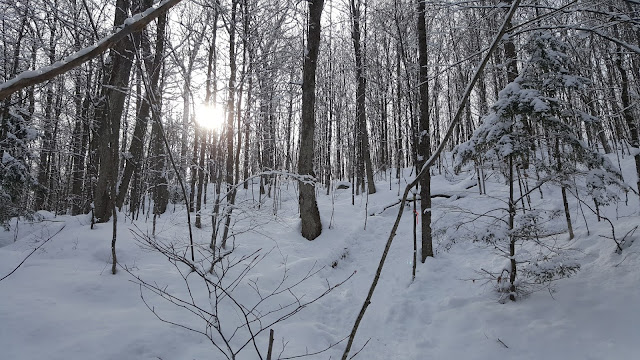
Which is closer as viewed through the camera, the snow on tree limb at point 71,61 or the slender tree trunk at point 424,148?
the snow on tree limb at point 71,61

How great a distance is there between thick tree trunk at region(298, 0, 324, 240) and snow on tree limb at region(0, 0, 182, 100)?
22.6 feet

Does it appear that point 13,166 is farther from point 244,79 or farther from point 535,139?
point 535,139

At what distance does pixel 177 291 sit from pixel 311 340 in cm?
203

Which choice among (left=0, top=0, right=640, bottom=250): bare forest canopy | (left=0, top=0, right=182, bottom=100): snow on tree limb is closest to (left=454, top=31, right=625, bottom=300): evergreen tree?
(left=0, top=0, right=640, bottom=250): bare forest canopy

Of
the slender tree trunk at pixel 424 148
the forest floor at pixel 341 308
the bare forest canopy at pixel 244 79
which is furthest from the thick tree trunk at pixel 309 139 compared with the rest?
the slender tree trunk at pixel 424 148

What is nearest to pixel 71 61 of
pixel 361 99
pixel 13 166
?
pixel 13 166

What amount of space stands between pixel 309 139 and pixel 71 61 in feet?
24.3

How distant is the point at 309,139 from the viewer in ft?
26.1

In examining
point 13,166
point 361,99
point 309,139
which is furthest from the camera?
point 361,99

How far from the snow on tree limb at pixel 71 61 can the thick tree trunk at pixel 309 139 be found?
6.88 metres

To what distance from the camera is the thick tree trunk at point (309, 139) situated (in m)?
7.80

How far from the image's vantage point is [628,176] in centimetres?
940

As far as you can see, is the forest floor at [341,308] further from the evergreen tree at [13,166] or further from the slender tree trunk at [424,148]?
the evergreen tree at [13,166]

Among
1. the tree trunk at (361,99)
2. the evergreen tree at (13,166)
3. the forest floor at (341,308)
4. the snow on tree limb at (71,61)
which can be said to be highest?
the tree trunk at (361,99)
